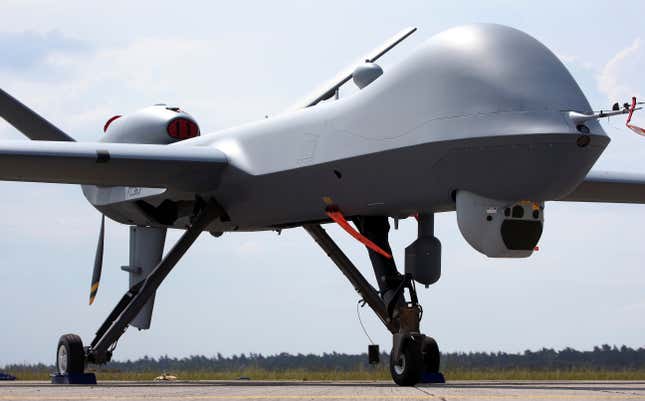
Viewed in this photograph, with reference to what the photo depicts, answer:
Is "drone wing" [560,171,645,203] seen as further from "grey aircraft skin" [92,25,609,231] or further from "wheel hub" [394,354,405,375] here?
"wheel hub" [394,354,405,375]

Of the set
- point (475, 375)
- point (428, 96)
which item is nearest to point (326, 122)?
point (428, 96)

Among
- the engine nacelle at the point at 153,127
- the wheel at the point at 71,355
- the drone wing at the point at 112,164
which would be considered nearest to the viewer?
the drone wing at the point at 112,164

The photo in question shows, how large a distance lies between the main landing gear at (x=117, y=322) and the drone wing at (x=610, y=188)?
273 inches

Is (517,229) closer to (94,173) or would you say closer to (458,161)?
(458,161)

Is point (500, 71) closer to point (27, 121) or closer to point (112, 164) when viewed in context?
point (112, 164)

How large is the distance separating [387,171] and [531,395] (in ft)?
15.5

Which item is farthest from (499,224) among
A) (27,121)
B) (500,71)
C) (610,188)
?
(27,121)

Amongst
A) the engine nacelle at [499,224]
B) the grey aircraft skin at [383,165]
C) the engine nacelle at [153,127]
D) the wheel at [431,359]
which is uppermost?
the engine nacelle at [153,127]

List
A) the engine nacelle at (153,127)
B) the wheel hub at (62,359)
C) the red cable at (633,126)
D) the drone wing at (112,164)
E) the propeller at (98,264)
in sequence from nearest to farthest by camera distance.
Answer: the red cable at (633,126)
the drone wing at (112,164)
the wheel hub at (62,359)
the engine nacelle at (153,127)
the propeller at (98,264)

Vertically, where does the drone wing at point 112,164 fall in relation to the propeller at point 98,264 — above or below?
above

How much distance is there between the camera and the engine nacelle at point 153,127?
71.4 feet

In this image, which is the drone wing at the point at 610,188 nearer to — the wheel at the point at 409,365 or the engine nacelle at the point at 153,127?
the wheel at the point at 409,365

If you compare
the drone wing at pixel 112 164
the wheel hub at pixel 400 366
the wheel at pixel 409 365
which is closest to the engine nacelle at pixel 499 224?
the wheel at pixel 409 365

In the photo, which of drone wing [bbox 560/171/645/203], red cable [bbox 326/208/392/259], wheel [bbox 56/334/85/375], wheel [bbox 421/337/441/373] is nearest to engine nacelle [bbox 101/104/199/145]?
wheel [bbox 56/334/85/375]
